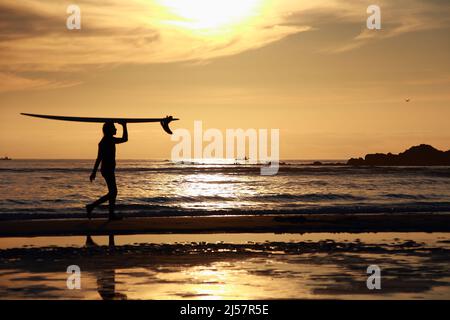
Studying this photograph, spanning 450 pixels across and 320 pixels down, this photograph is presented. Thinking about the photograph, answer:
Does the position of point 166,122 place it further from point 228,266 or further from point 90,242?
point 228,266

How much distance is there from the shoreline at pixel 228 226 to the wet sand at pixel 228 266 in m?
1.15

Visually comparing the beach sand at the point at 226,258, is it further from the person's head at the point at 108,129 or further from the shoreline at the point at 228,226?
the person's head at the point at 108,129

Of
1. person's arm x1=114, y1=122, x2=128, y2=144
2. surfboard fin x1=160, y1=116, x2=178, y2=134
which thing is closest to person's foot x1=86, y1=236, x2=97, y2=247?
person's arm x1=114, y1=122, x2=128, y2=144

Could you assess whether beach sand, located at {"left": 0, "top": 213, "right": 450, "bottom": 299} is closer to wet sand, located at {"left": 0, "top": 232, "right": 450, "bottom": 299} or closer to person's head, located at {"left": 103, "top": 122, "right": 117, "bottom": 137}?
wet sand, located at {"left": 0, "top": 232, "right": 450, "bottom": 299}

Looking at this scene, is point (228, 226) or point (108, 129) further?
point (228, 226)

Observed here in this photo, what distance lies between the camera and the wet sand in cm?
959

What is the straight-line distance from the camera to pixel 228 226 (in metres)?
19.8

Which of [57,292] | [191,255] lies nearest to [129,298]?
[57,292]

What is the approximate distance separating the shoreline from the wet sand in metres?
1.15

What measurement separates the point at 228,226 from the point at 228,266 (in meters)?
7.77

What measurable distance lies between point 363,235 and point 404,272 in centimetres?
634

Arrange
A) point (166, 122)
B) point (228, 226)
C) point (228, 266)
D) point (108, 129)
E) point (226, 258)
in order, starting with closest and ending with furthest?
1. point (228, 266)
2. point (226, 258)
3. point (166, 122)
4. point (108, 129)
5. point (228, 226)

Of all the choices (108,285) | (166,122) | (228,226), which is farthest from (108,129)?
(108,285)

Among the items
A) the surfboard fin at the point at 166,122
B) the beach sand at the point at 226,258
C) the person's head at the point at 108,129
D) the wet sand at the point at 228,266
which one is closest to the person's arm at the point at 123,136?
the person's head at the point at 108,129
